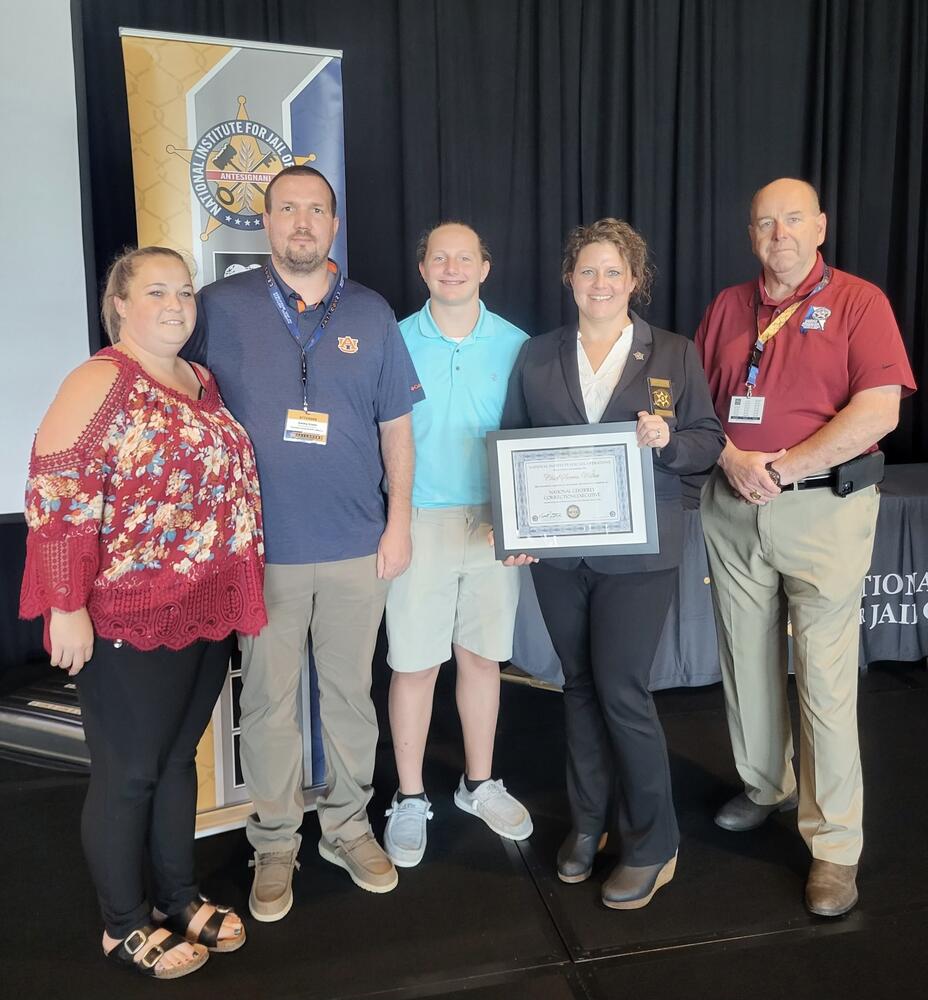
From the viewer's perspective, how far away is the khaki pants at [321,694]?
2.10 metres

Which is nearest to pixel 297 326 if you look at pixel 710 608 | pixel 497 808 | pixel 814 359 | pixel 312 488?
pixel 312 488

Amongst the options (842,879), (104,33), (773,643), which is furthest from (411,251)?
(842,879)

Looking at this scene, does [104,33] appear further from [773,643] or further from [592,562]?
[773,643]

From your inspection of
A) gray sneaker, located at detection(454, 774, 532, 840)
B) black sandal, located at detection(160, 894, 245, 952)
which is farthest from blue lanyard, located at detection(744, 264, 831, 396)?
black sandal, located at detection(160, 894, 245, 952)

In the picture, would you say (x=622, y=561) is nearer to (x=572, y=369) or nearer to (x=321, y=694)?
(x=572, y=369)

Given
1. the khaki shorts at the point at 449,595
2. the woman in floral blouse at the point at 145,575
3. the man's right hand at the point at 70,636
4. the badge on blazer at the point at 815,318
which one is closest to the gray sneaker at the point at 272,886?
the woman in floral blouse at the point at 145,575

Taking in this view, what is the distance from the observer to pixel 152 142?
2473mm

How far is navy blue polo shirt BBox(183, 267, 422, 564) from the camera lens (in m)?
1.98

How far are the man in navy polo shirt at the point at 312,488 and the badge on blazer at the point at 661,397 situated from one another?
61 cm

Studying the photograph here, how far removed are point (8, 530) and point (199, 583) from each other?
2553mm

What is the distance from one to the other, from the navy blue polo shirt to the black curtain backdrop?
75.3 inches

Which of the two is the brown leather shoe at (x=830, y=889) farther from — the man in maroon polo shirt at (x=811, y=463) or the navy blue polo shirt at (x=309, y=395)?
the navy blue polo shirt at (x=309, y=395)

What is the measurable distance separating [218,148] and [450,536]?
53.2 inches

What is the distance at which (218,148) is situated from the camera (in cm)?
250
